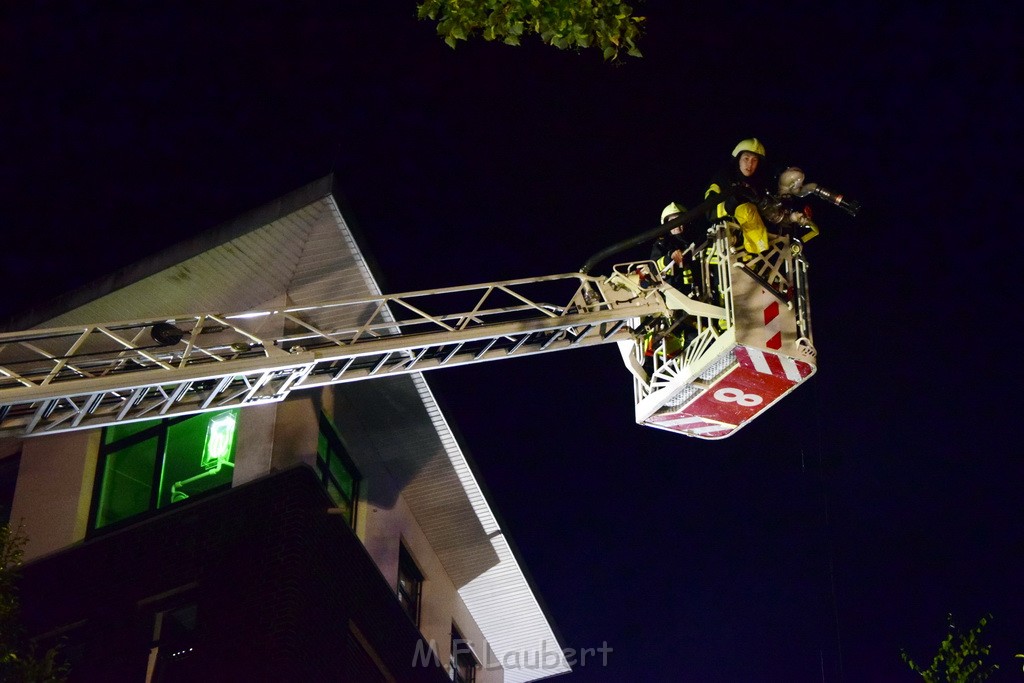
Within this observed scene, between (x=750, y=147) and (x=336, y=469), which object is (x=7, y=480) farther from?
(x=750, y=147)

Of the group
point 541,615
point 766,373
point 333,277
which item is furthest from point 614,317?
point 541,615

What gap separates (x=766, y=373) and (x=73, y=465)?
9.56 metres

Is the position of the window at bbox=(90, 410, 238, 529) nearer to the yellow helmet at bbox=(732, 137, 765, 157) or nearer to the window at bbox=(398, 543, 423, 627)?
the window at bbox=(398, 543, 423, 627)

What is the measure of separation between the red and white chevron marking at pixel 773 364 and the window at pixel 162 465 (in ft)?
22.7

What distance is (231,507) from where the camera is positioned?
44.0 ft

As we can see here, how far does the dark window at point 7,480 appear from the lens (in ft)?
53.0

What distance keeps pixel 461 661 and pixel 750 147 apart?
13353mm

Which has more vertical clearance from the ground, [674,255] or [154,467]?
[674,255]

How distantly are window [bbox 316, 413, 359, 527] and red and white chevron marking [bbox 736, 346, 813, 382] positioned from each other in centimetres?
628

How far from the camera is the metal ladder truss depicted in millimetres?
9570

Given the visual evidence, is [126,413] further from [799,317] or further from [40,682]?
[799,317]

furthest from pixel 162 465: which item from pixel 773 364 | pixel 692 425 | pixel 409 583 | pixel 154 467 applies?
pixel 773 364

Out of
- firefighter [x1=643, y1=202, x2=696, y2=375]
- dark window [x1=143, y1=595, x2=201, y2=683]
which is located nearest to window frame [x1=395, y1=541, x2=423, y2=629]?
dark window [x1=143, y1=595, x2=201, y2=683]

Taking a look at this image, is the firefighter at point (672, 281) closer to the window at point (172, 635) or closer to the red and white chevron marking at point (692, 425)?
the red and white chevron marking at point (692, 425)
